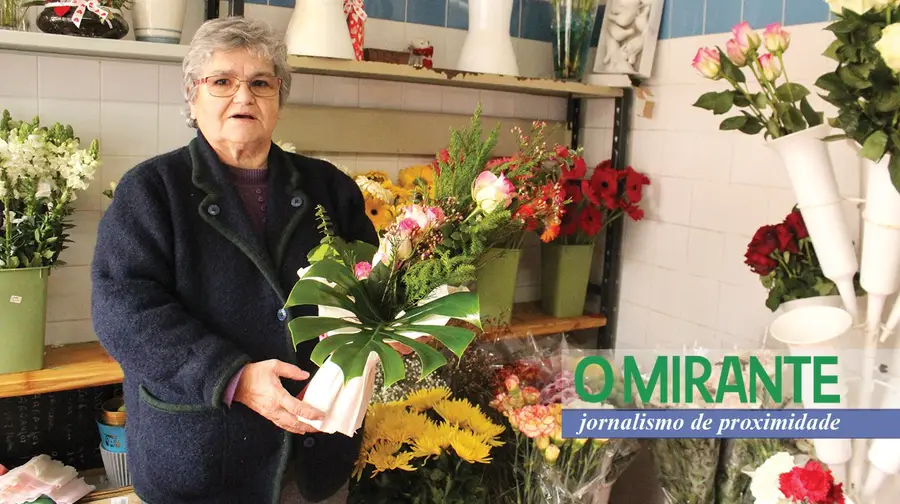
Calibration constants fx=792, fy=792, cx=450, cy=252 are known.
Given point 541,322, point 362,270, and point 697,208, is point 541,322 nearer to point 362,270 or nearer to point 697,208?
point 697,208

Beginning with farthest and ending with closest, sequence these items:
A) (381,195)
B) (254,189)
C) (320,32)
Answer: (381,195), (320,32), (254,189)

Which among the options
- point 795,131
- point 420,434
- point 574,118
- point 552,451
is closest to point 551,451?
point 552,451

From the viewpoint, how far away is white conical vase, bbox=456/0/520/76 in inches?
91.7

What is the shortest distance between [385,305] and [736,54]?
0.75m

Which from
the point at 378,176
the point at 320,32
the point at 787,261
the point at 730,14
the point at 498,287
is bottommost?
the point at 498,287

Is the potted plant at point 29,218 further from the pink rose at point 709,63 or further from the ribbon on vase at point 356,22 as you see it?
the pink rose at point 709,63

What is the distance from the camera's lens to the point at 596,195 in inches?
96.3

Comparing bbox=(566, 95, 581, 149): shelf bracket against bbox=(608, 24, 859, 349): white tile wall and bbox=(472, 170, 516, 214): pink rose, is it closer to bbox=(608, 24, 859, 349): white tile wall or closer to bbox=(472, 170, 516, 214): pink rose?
bbox=(608, 24, 859, 349): white tile wall

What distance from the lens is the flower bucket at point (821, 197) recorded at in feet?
4.49

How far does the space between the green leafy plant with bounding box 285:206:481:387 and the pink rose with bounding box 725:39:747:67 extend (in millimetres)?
621

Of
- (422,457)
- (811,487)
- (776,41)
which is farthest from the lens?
(422,457)

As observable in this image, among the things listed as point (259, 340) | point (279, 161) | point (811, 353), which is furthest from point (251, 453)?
point (811, 353)

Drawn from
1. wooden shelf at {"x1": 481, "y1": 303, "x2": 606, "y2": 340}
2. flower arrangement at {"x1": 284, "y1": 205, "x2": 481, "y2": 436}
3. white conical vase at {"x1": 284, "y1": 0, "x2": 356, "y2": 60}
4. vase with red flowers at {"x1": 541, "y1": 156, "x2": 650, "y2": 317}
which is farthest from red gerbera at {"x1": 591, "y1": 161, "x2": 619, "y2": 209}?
flower arrangement at {"x1": 284, "y1": 205, "x2": 481, "y2": 436}

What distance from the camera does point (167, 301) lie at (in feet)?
4.43
